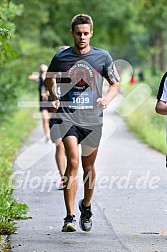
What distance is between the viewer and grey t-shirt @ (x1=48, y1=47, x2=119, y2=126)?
8234mm

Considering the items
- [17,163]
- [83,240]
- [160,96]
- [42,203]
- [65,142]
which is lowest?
[17,163]

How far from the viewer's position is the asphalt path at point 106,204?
7.86 metres

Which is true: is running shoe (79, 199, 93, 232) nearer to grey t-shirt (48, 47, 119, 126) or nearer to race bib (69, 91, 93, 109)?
grey t-shirt (48, 47, 119, 126)

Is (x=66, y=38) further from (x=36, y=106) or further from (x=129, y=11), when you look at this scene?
(x=36, y=106)

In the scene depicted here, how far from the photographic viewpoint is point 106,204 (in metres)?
10.3

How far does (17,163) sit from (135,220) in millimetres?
6003

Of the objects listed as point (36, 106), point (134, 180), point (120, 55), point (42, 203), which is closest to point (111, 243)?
point (42, 203)

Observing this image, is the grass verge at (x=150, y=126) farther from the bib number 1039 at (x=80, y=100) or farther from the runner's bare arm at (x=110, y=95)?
the bib number 1039 at (x=80, y=100)

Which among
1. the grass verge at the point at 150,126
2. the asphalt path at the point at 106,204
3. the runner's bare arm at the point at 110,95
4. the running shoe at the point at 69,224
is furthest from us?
the grass verge at the point at 150,126

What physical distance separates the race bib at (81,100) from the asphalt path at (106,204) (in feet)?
4.40

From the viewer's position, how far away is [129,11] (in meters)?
46.5

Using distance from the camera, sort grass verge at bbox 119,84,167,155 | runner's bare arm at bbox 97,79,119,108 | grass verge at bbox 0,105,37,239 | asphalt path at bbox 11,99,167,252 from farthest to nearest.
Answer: grass verge at bbox 119,84,167,155 < grass verge at bbox 0,105,37,239 < runner's bare arm at bbox 97,79,119,108 < asphalt path at bbox 11,99,167,252

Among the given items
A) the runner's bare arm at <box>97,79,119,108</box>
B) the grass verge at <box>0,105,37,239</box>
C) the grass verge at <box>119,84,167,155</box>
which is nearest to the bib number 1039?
the runner's bare arm at <box>97,79,119,108</box>

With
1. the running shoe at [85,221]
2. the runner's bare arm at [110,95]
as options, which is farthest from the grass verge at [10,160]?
the runner's bare arm at [110,95]
